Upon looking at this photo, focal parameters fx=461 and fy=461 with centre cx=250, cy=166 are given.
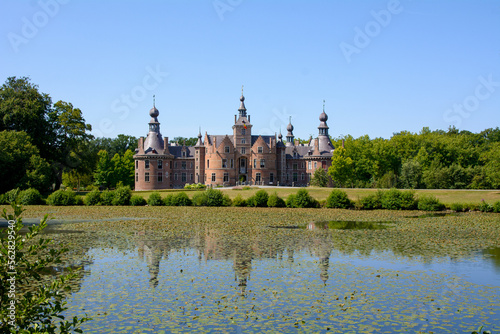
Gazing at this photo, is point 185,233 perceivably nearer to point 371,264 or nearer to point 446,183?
point 371,264

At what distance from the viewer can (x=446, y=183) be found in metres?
56.8

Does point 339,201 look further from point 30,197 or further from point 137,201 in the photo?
point 30,197

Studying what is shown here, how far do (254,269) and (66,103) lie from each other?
47.6m

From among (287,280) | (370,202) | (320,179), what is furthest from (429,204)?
(320,179)

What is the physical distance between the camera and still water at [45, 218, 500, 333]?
920 centimetres

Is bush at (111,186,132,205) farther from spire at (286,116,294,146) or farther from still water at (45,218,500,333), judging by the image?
spire at (286,116,294,146)

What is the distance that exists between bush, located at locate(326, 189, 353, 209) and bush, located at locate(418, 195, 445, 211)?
5232 mm

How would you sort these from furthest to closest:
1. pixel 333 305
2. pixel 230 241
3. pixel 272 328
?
pixel 230 241 → pixel 333 305 → pixel 272 328

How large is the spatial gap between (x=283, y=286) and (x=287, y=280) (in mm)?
621

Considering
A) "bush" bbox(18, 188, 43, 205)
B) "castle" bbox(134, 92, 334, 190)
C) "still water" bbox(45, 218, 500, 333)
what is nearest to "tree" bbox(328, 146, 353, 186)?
"castle" bbox(134, 92, 334, 190)

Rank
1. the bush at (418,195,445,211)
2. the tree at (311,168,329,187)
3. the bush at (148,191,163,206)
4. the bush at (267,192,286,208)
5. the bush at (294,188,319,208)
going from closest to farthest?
the bush at (418,195,445,211) → the bush at (294,188,319,208) → the bush at (267,192,286,208) → the bush at (148,191,163,206) → the tree at (311,168,329,187)

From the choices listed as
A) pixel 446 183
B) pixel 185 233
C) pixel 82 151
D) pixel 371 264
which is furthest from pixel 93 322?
pixel 446 183

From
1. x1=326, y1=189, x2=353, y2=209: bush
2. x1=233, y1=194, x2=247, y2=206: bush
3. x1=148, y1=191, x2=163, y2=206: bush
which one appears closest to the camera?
x1=326, y1=189, x2=353, y2=209: bush

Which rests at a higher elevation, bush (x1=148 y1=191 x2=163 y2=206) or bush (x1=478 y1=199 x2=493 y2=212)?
bush (x1=148 y1=191 x2=163 y2=206)
